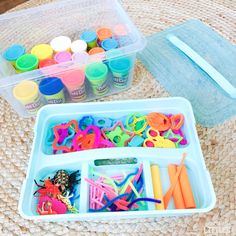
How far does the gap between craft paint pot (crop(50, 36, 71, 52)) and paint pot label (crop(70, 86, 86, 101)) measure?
111 millimetres

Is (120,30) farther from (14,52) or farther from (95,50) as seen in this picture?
(14,52)

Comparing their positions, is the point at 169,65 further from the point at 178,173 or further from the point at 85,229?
the point at 85,229

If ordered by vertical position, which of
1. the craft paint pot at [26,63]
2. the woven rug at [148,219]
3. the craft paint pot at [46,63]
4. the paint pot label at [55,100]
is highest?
the craft paint pot at [26,63]

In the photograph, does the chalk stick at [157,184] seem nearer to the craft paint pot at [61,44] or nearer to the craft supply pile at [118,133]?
the craft supply pile at [118,133]

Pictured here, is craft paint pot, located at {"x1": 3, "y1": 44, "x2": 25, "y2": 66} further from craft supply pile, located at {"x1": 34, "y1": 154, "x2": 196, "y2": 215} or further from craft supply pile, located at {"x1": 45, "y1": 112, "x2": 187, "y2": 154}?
craft supply pile, located at {"x1": 34, "y1": 154, "x2": 196, "y2": 215}

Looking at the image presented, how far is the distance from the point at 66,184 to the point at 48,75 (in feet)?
0.75

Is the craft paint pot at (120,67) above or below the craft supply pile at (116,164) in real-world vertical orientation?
above

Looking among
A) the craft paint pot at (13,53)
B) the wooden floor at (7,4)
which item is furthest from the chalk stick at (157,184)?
the wooden floor at (7,4)

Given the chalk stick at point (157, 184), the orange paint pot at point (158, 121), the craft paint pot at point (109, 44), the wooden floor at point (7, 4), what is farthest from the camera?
the wooden floor at point (7, 4)

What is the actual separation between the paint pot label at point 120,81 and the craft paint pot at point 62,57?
0.11 meters

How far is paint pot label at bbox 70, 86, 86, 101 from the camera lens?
71cm

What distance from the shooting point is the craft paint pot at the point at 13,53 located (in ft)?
2.40

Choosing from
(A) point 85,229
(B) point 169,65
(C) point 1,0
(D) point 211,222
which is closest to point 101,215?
(A) point 85,229

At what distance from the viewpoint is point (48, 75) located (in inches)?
26.4
